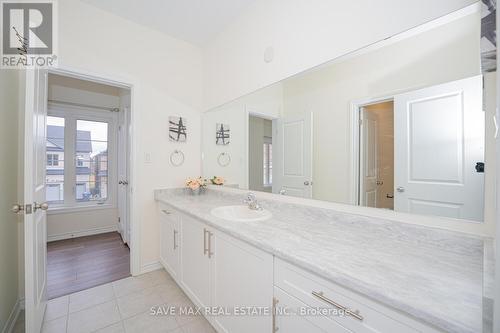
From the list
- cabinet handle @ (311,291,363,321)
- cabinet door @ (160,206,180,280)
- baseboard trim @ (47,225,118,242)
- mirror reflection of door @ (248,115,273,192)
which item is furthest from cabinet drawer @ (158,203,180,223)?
baseboard trim @ (47,225,118,242)

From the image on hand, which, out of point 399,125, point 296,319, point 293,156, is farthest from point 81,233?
point 399,125

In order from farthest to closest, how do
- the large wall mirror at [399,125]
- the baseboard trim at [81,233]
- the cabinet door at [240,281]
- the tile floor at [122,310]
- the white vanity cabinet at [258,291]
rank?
the baseboard trim at [81,233], the tile floor at [122,310], the cabinet door at [240,281], the large wall mirror at [399,125], the white vanity cabinet at [258,291]

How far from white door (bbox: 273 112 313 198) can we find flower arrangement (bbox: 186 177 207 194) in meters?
1.02

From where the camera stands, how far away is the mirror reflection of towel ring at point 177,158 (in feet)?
7.89

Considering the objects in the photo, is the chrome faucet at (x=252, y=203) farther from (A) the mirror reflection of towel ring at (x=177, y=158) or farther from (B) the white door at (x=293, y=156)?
(A) the mirror reflection of towel ring at (x=177, y=158)

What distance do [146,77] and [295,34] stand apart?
1.63 m

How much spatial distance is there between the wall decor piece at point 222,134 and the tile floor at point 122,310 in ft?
5.14

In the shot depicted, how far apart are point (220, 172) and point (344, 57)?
5.56 feet

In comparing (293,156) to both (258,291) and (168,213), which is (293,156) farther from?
(168,213)

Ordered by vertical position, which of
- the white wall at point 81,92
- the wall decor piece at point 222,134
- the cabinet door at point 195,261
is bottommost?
the cabinet door at point 195,261

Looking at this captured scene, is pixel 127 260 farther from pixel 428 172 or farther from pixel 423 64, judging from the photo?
pixel 423 64

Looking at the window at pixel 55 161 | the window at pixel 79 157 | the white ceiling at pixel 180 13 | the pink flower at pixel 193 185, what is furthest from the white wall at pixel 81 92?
the pink flower at pixel 193 185

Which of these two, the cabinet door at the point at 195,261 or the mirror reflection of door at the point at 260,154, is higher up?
the mirror reflection of door at the point at 260,154

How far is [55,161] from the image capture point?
10.9 feet
